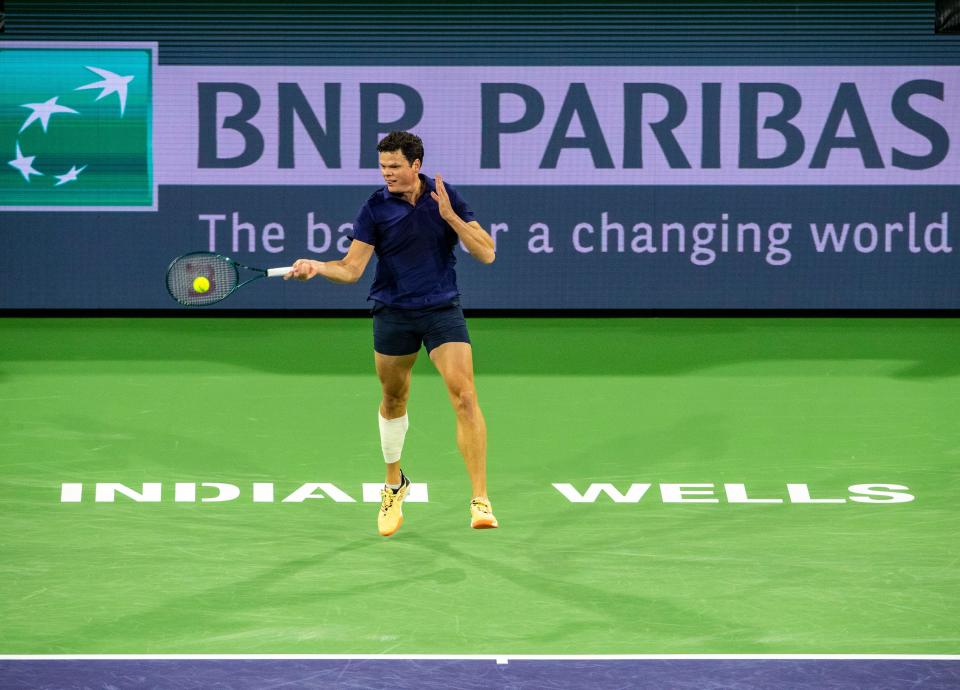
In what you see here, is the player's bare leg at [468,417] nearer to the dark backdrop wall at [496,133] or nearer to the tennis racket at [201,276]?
the tennis racket at [201,276]

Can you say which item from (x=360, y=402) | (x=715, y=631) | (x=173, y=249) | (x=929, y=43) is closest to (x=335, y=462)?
(x=360, y=402)

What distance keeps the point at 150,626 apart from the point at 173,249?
10243 millimetres

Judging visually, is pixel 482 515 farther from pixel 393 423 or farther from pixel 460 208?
pixel 460 208

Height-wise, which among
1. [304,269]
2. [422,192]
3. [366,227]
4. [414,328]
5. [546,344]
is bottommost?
[414,328]

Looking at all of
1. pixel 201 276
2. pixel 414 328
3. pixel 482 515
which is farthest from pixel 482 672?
pixel 201 276

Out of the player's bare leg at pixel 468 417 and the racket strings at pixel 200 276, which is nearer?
the player's bare leg at pixel 468 417

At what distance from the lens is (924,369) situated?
12961 millimetres

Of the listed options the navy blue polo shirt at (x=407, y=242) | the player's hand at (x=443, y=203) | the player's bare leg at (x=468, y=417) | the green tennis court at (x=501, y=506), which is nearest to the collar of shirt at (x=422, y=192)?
the navy blue polo shirt at (x=407, y=242)

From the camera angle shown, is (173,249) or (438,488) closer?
(438,488)

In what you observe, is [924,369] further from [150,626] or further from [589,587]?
[150,626]

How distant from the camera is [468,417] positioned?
7.69 meters

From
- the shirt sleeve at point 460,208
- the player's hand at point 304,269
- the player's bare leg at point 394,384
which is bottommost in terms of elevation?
the player's bare leg at point 394,384

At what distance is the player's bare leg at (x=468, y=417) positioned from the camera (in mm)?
7691

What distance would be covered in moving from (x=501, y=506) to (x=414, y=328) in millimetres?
1131
